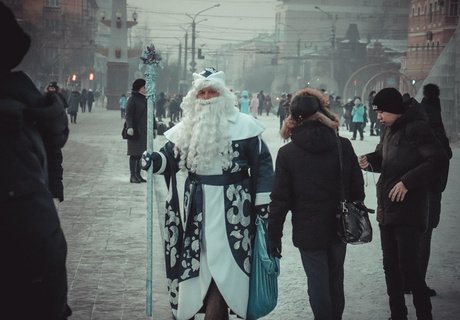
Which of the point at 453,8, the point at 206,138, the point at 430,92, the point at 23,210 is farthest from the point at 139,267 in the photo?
the point at 453,8

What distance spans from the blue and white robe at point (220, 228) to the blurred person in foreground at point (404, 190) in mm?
1056

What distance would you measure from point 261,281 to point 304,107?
3.67ft

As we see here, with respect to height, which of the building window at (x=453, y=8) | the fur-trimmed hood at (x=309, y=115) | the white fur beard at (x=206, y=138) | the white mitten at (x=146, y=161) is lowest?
the white mitten at (x=146, y=161)

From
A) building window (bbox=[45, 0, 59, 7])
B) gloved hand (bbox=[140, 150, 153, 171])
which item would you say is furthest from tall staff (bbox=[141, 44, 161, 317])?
building window (bbox=[45, 0, 59, 7])

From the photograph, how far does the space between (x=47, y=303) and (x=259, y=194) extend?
256cm

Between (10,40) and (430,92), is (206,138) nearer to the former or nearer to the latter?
(10,40)

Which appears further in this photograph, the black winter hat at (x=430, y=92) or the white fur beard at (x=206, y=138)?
the black winter hat at (x=430, y=92)

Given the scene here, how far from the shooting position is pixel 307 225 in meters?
5.49

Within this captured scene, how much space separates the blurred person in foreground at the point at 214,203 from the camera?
563 cm

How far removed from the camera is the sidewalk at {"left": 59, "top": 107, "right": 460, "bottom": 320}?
688cm

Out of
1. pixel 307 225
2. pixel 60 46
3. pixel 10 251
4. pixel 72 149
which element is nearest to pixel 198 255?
pixel 307 225

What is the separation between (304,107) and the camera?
548 cm

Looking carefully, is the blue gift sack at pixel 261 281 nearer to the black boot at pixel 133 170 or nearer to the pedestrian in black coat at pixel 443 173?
the pedestrian in black coat at pixel 443 173

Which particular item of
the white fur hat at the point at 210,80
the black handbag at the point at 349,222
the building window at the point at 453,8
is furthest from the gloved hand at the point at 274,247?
the building window at the point at 453,8
